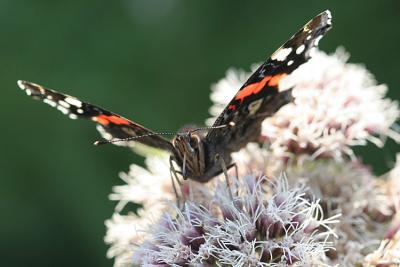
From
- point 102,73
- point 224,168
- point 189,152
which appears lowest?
point 224,168

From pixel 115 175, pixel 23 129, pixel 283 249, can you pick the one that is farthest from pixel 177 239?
pixel 23 129

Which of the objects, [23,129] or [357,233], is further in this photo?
[23,129]

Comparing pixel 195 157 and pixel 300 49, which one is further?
pixel 195 157

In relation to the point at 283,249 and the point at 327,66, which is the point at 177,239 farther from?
the point at 327,66

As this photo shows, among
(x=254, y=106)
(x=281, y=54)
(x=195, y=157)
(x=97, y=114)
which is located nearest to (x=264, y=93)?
(x=254, y=106)

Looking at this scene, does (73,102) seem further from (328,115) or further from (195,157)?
(328,115)

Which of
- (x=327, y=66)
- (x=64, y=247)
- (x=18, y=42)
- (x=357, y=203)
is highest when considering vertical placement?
(x=18, y=42)

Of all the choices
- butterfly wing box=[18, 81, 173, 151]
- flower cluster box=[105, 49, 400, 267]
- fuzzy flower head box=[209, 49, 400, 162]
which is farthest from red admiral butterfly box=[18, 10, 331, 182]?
fuzzy flower head box=[209, 49, 400, 162]

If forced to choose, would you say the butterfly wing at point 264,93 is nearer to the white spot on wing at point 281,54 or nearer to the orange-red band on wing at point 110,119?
the white spot on wing at point 281,54
